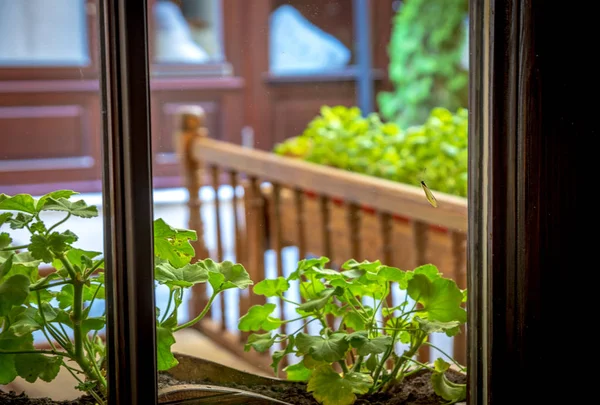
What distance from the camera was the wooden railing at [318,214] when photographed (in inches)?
68.2

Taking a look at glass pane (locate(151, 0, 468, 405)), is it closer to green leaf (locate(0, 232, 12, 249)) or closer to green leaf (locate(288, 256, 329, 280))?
green leaf (locate(288, 256, 329, 280))

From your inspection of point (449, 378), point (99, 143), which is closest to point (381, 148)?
point (449, 378)

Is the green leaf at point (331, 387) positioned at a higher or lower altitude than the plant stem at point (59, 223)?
lower

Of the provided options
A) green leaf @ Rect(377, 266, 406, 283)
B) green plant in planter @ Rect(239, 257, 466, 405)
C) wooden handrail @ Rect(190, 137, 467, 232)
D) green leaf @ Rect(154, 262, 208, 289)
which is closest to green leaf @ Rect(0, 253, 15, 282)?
green leaf @ Rect(154, 262, 208, 289)

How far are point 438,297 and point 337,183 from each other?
126cm

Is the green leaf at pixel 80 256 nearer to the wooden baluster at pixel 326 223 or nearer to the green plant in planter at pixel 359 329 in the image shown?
the green plant in planter at pixel 359 329

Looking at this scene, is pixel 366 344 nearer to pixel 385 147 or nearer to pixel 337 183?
pixel 337 183

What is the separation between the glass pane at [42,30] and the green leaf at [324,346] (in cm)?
29

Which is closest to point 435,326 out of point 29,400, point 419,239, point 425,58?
point 29,400

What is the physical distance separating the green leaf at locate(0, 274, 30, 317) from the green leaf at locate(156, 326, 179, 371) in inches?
4.0

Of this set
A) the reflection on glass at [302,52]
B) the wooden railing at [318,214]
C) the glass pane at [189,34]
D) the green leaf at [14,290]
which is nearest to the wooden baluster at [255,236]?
the wooden railing at [318,214]

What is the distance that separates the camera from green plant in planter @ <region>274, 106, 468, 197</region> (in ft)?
5.98

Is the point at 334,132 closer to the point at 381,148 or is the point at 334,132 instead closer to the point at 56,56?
the point at 381,148
